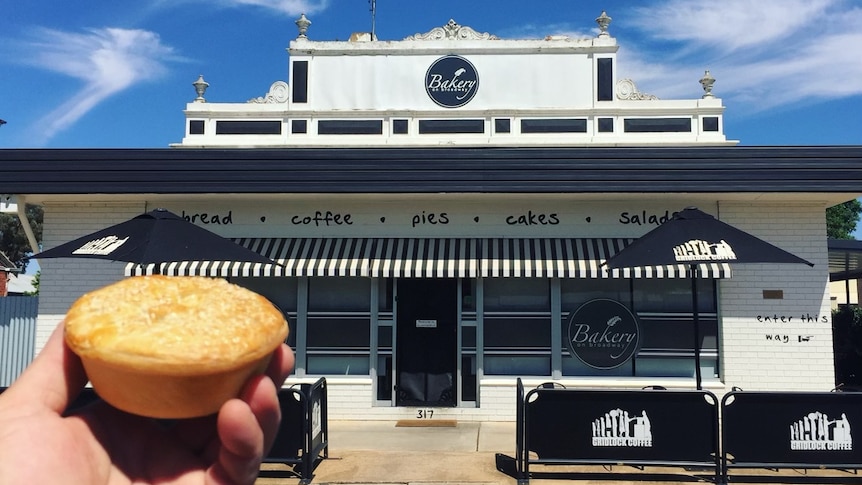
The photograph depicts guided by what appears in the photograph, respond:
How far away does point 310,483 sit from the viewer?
678 cm

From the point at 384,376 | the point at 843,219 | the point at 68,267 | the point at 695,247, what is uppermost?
the point at 843,219

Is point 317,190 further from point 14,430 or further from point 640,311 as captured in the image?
point 14,430

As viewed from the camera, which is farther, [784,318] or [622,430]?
[784,318]

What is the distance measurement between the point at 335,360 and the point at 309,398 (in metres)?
3.38

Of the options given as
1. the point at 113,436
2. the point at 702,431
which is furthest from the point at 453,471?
the point at 113,436

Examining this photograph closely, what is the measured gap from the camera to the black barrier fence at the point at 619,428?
6656 mm

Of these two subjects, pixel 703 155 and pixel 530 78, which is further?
pixel 530 78

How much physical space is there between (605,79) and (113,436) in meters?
12.6

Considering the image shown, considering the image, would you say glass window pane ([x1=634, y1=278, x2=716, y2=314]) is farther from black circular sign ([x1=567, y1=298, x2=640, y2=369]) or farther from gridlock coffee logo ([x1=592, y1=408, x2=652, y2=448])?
gridlock coffee logo ([x1=592, y1=408, x2=652, y2=448])

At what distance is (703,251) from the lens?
711 cm

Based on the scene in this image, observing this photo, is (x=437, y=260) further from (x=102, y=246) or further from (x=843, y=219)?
(x=843, y=219)

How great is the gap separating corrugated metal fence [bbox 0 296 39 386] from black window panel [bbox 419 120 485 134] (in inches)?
316

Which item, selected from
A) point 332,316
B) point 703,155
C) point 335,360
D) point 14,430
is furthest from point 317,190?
point 14,430

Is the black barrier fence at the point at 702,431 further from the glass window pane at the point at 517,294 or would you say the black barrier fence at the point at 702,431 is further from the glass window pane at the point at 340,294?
the glass window pane at the point at 340,294
